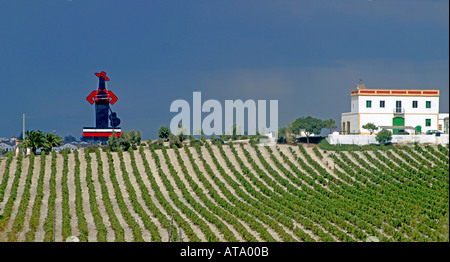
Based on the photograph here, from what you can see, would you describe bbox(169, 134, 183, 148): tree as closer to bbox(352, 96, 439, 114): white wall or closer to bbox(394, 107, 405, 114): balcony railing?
bbox(352, 96, 439, 114): white wall

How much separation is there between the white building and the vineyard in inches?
434

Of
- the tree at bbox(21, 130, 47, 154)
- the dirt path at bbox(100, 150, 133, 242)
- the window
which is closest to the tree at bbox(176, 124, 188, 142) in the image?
the dirt path at bbox(100, 150, 133, 242)

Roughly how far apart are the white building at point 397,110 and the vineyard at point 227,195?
1103cm

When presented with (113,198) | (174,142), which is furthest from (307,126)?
(113,198)

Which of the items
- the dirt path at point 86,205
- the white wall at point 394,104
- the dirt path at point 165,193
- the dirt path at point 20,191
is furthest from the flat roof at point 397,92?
the dirt path at point 20,191

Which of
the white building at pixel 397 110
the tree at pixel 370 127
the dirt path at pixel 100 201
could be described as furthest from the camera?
the white building at pixel 397 110

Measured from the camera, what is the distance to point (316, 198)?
39.2m

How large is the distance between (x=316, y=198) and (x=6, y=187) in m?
23.2

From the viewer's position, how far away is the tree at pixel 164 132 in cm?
5912

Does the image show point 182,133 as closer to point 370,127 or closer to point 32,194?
point 32,194

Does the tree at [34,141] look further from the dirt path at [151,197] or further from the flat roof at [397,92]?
the flat roof at [397,92]

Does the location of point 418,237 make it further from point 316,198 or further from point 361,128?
point 361,128

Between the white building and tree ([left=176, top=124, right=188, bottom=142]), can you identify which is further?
the white building

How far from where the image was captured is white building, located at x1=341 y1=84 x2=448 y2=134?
209 feet
